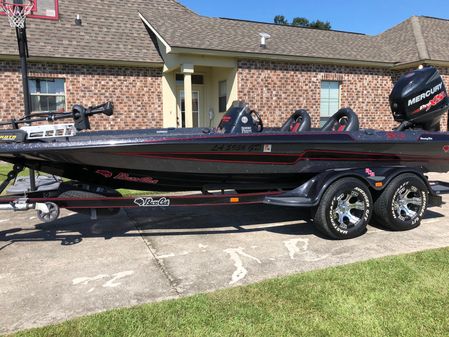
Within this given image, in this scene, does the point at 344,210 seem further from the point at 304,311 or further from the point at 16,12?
the point at 16,12

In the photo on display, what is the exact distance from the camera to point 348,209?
15.0 ft

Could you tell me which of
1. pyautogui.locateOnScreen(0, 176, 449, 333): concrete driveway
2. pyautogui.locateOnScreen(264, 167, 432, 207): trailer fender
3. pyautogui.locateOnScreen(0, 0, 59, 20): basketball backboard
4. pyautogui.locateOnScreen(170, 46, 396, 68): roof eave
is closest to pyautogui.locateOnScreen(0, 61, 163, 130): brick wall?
pyautogui.locateOnScreen(0, 0, 59, 20): basketball backboard

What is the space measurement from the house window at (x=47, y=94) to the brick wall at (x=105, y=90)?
0.22 meters

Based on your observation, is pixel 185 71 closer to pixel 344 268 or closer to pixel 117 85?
pixel 117 85

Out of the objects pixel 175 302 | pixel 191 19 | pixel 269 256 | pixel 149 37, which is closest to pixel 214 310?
pixel 175 302

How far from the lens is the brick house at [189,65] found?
39.0 ft

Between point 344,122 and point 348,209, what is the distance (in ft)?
4.33

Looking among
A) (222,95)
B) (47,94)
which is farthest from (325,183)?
(222,95)

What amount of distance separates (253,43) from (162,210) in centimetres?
962

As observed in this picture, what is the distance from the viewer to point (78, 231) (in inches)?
192

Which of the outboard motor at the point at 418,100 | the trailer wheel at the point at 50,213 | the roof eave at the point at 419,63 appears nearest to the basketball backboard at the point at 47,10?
the trailer wheel at the point at 50,213

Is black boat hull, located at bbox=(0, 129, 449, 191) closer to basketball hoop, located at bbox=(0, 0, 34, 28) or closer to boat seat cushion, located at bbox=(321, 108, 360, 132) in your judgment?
boat seat cushion, located at bbox=(321, 108, 360, 132)

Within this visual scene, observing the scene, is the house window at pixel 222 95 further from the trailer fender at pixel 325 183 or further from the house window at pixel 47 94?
the trailer fender at pixel 325 183

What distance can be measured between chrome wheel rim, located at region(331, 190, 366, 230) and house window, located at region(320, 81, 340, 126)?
10.9 metres
